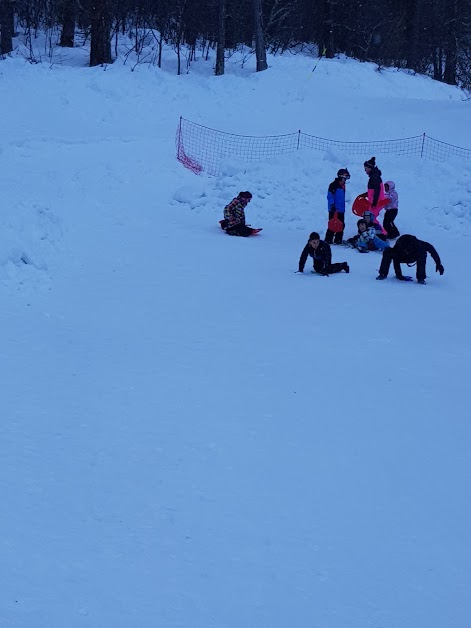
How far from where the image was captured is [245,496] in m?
4.64

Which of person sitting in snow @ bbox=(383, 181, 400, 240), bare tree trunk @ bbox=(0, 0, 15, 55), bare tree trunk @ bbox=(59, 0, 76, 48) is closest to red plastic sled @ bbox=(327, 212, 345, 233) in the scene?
person sitting in snow @ bbox=(383, 181, 400, 240)

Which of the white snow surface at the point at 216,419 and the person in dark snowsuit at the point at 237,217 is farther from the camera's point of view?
the person in dark snowsuit at the point at 237,217

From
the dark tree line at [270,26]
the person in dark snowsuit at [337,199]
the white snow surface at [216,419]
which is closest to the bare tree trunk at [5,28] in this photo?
the dark tree line at [270,26]

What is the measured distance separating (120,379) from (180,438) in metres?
1.34

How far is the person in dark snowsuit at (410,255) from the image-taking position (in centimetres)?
1066

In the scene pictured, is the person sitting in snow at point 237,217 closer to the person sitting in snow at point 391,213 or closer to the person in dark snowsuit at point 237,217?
the person in dark snowsuit at point 237,217

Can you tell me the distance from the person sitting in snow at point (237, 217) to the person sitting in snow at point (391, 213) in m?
2.79

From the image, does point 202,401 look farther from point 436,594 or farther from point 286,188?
point 286,188

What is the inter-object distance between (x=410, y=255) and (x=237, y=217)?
3904 mm

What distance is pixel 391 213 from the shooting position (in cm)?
1423

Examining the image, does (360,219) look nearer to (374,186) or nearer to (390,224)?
(374,186)

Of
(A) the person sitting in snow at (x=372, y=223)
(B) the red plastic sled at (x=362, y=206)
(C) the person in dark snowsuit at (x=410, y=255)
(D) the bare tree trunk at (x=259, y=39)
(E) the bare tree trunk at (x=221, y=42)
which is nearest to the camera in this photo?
(C) the person in dark snowsuit at (x=410, y=255)

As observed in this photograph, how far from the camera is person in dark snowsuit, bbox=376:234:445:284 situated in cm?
1066

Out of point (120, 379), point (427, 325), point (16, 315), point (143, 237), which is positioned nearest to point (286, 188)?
point (143, 237)
